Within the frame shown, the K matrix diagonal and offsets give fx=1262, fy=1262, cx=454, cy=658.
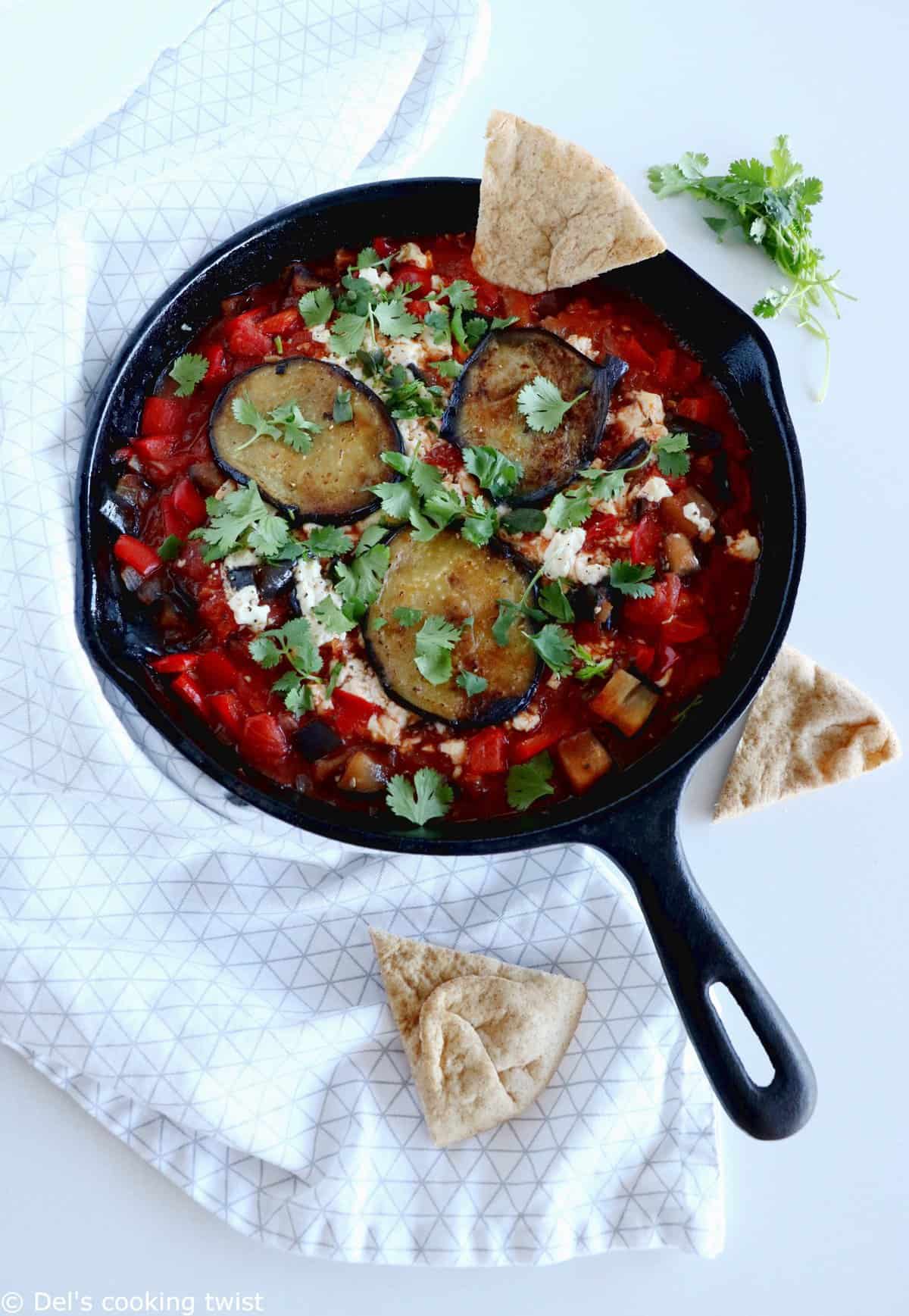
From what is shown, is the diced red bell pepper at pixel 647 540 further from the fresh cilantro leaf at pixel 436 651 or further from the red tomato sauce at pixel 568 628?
the fresh cilantro leaf at pixel 436 651

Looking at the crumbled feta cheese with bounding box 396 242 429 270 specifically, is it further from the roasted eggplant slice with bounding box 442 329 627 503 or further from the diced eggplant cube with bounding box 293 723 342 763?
the diced eggplant cube with bounding box 293 723 342 763

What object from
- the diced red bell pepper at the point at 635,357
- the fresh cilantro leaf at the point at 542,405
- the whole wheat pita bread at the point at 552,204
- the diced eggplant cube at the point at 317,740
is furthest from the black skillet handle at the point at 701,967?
the whole wheat pita bread at the point at 552,204

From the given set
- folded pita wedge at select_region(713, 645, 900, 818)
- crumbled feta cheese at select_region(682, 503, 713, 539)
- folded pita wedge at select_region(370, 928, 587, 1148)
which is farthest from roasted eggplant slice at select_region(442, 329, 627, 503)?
folded pita wedge at select_region(370, 928, 587, 1148)

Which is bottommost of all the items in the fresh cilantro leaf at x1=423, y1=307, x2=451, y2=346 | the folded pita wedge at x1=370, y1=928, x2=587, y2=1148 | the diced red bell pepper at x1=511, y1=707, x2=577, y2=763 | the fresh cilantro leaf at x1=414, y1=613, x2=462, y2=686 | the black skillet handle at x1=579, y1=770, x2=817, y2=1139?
the folded pita wedge at x1=370, y1=928, x2=587, y2=1148

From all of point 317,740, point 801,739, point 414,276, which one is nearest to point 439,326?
point 414,276

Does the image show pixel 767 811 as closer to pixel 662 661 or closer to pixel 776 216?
pixel 662 661

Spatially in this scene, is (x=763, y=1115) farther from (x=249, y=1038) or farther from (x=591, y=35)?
(x=591, y=35)
